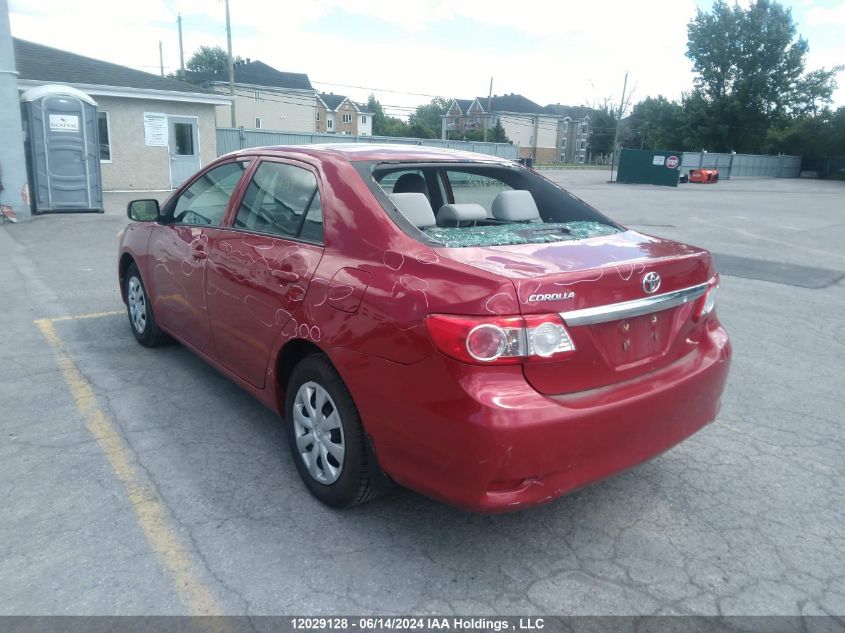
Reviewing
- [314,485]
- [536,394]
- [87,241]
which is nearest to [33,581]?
[314,485]

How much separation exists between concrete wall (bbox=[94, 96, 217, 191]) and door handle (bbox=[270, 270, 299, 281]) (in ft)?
58.9

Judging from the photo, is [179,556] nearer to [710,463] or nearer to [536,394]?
[536,394]

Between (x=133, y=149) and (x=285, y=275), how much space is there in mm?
18558

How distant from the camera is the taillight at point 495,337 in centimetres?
233

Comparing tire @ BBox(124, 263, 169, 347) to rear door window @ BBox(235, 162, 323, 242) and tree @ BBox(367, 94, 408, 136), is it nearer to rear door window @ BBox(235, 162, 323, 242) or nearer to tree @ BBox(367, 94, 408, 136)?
rear door window @ BBox(235, 162, 323, 242)

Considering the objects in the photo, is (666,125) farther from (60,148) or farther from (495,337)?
(495,337)

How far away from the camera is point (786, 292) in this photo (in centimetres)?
838

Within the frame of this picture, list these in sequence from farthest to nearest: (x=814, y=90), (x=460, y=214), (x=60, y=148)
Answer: (x=814, y=90)
(x=60, y=148)
(x=460, y=214)

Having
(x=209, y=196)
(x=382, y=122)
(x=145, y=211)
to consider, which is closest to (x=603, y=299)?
(x=209, y=196)

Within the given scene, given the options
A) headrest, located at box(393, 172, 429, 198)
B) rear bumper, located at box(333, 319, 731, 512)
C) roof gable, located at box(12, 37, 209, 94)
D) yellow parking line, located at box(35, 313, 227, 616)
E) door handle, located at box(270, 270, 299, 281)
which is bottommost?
yellow parking line, located at box(35, 313, 227, 616)

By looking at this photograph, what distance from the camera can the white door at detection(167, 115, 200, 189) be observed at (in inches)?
794

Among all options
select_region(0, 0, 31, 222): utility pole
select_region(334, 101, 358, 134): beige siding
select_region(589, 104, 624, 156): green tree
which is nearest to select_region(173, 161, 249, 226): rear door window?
select_region(0, 0, 31, 222): utility pole

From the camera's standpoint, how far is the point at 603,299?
252cm

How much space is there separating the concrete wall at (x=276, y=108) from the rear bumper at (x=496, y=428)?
59834 millimetres
